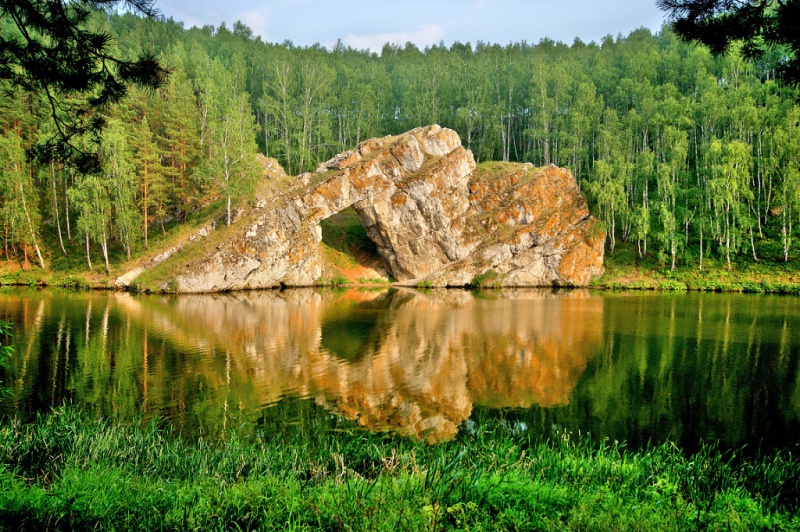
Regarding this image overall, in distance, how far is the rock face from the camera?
1852 inches

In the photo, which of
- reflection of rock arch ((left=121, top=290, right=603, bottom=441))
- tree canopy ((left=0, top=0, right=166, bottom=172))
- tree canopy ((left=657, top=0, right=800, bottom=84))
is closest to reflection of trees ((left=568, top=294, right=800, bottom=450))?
reflection of rock arch ((left=121, top=290, right=603, bottom=441))

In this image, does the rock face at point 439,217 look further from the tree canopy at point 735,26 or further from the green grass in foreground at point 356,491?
the tree canopy at point 735,26

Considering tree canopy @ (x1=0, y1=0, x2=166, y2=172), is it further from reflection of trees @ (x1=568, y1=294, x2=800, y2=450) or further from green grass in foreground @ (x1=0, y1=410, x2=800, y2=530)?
reflection of trees @ (x1=568, y1=294, x2=800, y2=450)

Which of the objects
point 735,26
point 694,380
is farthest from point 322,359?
point 735,26

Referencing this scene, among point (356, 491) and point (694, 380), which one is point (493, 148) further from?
point (356, 491)

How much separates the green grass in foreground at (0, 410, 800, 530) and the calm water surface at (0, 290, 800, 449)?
320 cm

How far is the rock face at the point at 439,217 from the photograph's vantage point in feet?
154

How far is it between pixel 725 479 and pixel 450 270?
4199 cm

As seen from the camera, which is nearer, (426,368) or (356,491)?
(356,491)

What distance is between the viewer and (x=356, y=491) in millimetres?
6121

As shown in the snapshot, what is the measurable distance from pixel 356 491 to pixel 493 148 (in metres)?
65.7

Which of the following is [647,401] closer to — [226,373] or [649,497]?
[649,497]

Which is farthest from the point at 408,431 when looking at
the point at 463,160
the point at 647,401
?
the point at 463,160

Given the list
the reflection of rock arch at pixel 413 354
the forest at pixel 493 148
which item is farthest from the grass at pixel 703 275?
the reflection of rock arch at pixel 413 354
